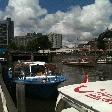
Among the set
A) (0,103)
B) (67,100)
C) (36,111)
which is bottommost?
(36,111)

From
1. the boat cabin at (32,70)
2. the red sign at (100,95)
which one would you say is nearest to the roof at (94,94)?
the red sign at (100,95)

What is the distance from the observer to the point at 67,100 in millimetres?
7008

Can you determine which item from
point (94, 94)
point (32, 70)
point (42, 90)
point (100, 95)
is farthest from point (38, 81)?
point (100, 95)

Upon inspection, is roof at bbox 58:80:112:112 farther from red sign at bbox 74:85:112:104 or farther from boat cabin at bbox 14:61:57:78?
boat cabin at bbox 14:61:57:78

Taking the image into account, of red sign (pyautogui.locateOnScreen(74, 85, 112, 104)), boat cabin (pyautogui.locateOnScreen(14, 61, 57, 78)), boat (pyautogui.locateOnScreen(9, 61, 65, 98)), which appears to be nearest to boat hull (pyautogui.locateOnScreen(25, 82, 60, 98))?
boat (pyautogui.locateOnScreen(9, 61, 65, 98))

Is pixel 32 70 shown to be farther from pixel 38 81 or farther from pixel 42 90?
pixel 42 90

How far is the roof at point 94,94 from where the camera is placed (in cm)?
555

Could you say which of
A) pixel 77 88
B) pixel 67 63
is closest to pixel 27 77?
pixel 77 88

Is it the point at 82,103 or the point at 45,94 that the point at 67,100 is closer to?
the point at 82,103

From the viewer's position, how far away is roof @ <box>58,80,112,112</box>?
18.2 ft

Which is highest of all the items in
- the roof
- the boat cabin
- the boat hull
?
the roof

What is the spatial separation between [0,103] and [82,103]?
39.8ft

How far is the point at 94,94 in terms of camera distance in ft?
21.3

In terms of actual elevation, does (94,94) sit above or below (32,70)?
above
